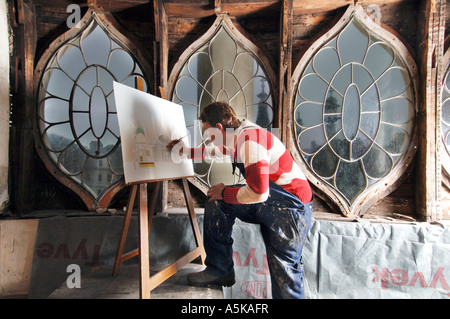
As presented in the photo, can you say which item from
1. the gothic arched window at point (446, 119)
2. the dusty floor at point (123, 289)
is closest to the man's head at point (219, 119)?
the dusty floor at point (123, 289)

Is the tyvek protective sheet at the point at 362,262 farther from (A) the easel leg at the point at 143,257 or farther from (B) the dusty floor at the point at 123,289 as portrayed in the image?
(A) the easel leg at the point at 143,257

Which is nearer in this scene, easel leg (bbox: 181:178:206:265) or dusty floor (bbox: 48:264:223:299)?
dusty floor (bbox: 48:264:223:299)

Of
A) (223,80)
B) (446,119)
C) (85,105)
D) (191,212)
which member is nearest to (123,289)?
(191,212)

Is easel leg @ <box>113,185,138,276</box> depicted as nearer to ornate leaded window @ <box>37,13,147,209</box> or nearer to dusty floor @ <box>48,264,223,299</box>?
dusty floor @ <box>48,264,223,299</box>

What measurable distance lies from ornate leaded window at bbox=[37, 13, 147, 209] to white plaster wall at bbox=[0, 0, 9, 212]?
24 cm

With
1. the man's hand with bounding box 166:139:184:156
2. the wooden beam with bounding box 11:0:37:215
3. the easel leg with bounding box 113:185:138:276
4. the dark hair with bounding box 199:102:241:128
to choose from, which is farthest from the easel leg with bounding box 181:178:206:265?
the wooden beam with bounding box 11:0:37:215

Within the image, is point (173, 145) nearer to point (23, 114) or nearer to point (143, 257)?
point (143, 257)

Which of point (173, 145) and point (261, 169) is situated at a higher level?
point (173, 145)

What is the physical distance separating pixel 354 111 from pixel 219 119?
1.51 metres

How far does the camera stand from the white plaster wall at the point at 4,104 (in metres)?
1.95

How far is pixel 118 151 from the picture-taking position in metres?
2.24

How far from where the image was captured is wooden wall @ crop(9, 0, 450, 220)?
6.54 feet

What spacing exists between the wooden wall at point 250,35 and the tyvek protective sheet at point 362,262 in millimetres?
265

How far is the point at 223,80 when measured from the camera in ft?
7.33
